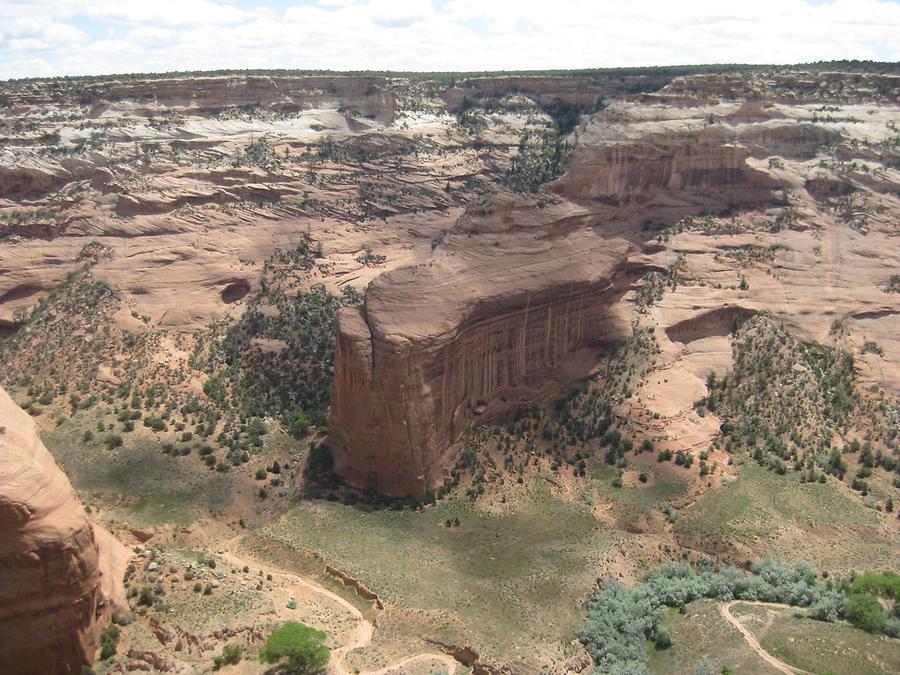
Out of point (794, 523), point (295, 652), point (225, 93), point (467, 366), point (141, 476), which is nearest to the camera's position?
point (295, 652)

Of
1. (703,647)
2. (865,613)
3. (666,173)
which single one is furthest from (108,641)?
(666,173)

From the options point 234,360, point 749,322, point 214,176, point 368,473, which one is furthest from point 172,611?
point 214,176

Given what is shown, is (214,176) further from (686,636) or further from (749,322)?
(686,636)

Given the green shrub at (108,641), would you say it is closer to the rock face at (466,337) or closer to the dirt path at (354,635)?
the dirt path at (354,635)

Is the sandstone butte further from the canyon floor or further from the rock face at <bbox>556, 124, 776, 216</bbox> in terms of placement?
the rock face at <bbox>556, 124, 776, 216</bbox>

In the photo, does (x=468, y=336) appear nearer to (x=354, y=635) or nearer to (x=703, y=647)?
(x=354, y=635)
